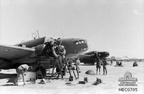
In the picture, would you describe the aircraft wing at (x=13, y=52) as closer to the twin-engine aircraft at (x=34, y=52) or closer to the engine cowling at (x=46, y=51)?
the twin-engine aircraft at (x=34, y=52)

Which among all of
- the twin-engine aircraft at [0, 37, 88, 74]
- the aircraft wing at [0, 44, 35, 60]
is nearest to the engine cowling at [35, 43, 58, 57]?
the twin-engine aircraft at [0, 37, 88, 74]

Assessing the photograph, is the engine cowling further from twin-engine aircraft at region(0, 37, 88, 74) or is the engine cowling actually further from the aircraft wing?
the aircraft wing

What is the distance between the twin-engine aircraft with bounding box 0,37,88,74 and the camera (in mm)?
11633

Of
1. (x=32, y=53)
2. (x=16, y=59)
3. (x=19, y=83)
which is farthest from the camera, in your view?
(x=16, y=59)

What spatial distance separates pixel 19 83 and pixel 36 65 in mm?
4141

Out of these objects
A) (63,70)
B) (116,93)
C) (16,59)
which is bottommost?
(116,93)

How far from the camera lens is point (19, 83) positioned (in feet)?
28.4

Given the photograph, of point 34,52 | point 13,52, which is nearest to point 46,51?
point 34,52

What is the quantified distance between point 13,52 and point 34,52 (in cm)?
142

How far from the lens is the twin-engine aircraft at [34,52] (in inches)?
458

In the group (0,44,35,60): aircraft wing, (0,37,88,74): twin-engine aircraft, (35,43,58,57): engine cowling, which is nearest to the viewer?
(35,43,58,57): engine cowling

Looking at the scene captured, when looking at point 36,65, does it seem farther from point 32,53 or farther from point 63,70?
point 63,70

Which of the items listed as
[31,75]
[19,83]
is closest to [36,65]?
[31,75]

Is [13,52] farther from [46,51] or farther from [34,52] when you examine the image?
[46,51]
